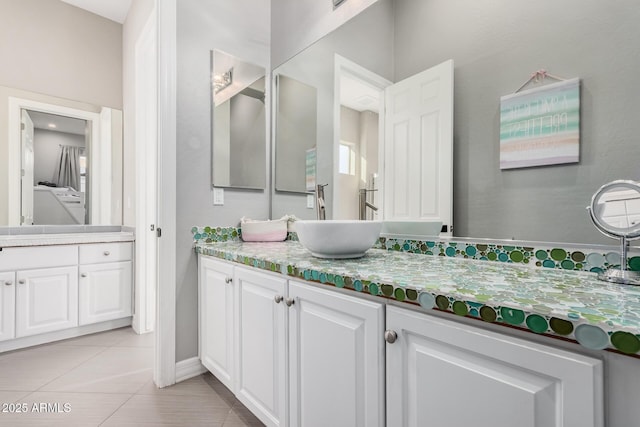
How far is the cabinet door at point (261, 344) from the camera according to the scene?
1.20m

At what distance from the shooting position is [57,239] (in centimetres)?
246

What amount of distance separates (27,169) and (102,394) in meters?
2.07

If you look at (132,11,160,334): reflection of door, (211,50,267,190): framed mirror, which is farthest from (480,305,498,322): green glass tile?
(132,11,160,334): reflection of door

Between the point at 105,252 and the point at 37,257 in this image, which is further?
the point at 105,252

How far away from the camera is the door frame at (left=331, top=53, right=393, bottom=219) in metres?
1.50

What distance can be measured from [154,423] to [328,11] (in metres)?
2.43

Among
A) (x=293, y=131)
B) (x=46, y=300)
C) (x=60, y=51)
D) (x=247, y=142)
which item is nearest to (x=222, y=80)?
(x=247, y=142)

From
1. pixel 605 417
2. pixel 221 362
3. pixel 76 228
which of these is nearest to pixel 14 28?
pixel 76 228

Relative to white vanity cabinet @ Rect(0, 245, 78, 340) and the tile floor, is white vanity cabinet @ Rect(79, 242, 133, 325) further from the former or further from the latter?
the tile floor

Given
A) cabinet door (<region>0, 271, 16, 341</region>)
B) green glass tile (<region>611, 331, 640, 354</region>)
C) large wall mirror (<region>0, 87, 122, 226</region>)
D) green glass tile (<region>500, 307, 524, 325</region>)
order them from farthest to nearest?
large wall mirror (<region>0, 87, 122, 226</region>) < cabinet door (<region>0, 271, 16, 341</region>) < green glass tile (<region>500, 307, 524, 325</region>) < green glass tile (<region>611, 331, 640, 354</region>)

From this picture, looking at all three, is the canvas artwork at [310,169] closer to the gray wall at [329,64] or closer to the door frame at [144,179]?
the gray wall at [329,64]

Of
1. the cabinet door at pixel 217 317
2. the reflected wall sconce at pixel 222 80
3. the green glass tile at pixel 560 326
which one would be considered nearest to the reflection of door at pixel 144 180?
the reflected wall sconce at pixel 222 80

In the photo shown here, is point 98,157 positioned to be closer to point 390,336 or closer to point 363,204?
point 363,204

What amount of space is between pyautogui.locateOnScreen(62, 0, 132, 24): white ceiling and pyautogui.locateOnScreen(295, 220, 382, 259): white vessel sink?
10.0 feet
